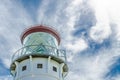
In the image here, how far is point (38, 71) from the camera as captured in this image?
2619 cm

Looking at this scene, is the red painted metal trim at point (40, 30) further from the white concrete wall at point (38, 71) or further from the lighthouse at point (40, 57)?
the white concrete wall at point (38, 71)

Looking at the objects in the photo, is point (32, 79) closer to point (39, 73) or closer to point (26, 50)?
point (39, 73)

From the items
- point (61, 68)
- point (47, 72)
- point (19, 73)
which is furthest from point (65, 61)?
point (19, 73)

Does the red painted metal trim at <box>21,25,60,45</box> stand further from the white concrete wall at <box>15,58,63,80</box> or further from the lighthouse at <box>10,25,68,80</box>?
the white concrete wall at <box>15,58,63,80</box>

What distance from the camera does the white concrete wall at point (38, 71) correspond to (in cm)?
2600

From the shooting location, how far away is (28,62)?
2669 cm

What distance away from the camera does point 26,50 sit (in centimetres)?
2792

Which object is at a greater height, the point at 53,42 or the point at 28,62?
the point at 53,42

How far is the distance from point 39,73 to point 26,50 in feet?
10.1

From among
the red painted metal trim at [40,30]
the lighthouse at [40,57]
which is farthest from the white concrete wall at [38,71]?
the red painted metal trim at [40,30]

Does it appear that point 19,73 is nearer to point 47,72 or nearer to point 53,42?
point 47,72

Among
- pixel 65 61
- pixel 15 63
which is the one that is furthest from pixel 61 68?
pixel 15 63

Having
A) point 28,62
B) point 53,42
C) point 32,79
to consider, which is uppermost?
point 53,42

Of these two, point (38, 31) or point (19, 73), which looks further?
point (38, 31)
